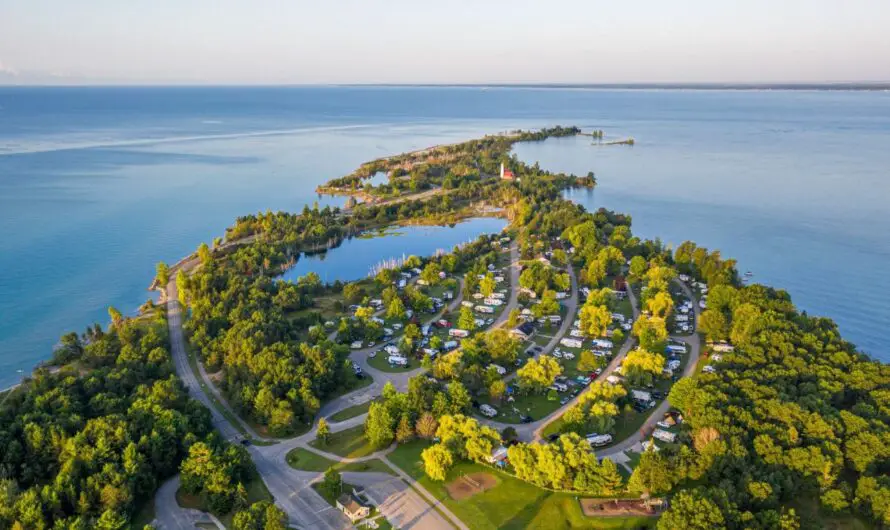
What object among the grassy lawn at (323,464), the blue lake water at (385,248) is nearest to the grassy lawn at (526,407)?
the grassy lawn at (323,464)

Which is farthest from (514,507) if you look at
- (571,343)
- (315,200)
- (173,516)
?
(315,200)

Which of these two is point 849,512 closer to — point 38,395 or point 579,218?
point 38,395

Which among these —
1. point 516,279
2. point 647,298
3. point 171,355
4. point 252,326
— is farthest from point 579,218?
point 171,355

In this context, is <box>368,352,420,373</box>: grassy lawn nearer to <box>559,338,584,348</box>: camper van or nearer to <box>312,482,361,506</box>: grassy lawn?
<box>559,338,584,348</box>: camper van

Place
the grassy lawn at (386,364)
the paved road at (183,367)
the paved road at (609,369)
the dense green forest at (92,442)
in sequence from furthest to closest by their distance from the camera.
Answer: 1. the grassy lawn at (386,364)
2. the paved road at (183,367)
3. the paved road at (609,369)
4. the dense green forest at (92,442)

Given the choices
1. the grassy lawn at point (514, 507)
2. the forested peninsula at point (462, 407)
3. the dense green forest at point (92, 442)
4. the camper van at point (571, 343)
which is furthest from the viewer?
the camper van at point (571, 343)

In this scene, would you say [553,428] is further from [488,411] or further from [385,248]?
[385,248]

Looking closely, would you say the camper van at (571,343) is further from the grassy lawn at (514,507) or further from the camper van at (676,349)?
the grassy lawn at (514,507)
